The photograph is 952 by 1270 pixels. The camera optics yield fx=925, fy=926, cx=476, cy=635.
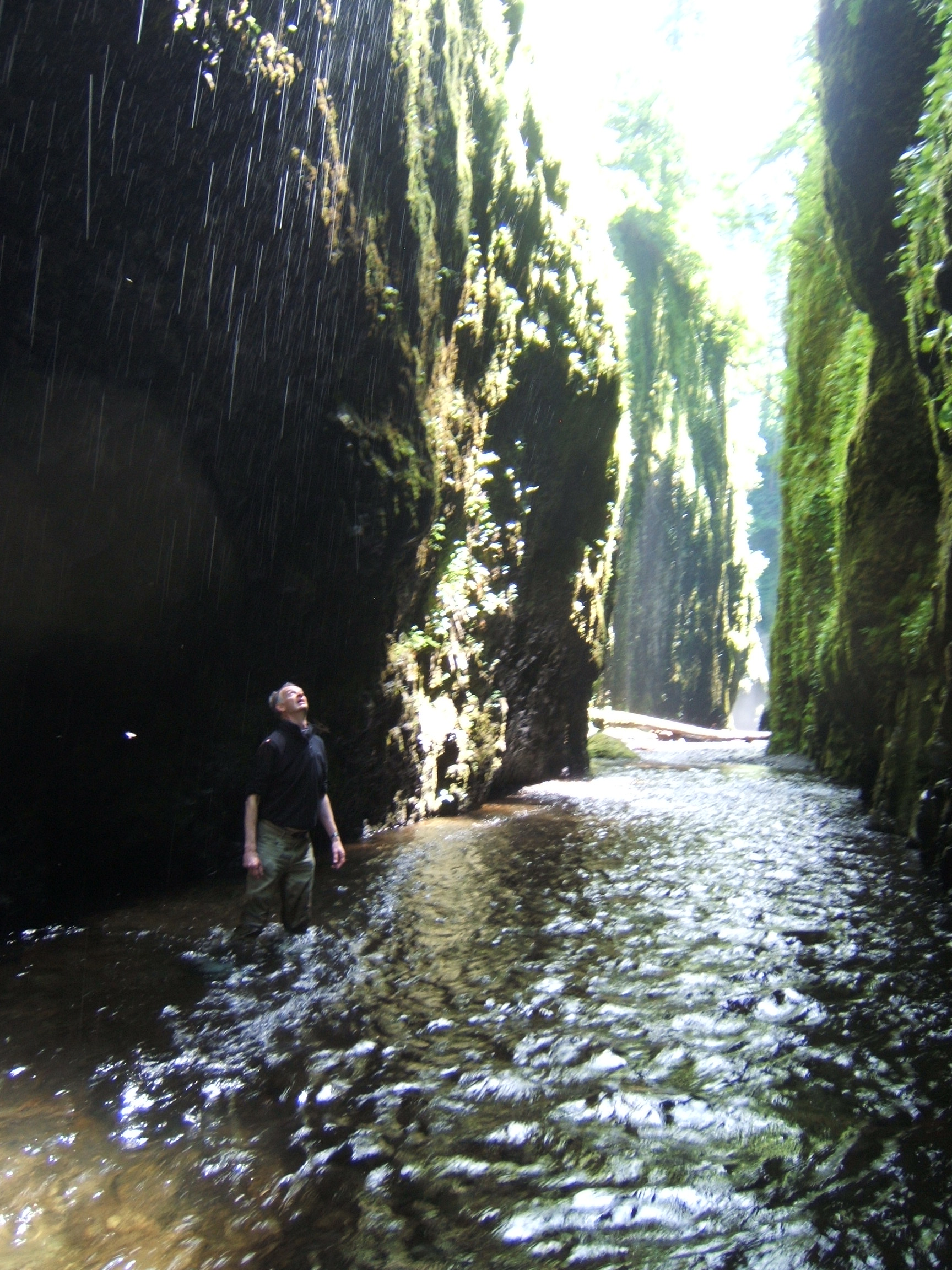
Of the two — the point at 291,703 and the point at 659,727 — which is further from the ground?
the point at 291,703

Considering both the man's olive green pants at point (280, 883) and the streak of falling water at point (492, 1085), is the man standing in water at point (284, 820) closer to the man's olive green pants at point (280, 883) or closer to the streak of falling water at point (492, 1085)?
the man's olive green pants at point (280, 883)

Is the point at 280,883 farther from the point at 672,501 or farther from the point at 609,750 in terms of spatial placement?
the point at 672,501

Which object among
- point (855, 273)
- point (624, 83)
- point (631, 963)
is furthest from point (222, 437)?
point (624, 83)

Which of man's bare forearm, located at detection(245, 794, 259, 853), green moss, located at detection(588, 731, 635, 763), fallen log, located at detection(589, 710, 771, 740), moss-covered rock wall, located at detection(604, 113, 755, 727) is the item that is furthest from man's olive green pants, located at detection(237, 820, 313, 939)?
moss-covered rock wall, located at detection(604, 113, 755, 727)

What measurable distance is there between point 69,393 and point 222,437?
4.56 feet

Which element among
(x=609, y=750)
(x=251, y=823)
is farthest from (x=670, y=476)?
(x=251, y=823)

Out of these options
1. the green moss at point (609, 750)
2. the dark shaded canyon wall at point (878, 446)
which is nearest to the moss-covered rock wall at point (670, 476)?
the green moss at point (609, 750)

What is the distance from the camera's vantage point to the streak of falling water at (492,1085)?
112 inches

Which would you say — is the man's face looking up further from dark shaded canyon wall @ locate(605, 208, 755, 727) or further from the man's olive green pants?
dark shaded canyon wall @ locate(605, 208, 755, 727)

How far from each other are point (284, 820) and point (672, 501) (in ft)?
93.2

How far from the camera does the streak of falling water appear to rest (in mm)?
A: 2857

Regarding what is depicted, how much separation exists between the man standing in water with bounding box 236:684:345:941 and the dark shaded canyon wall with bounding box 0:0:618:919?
1722 mm

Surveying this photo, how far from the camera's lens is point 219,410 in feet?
24.3

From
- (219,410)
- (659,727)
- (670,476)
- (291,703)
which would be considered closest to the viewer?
(291,703)
